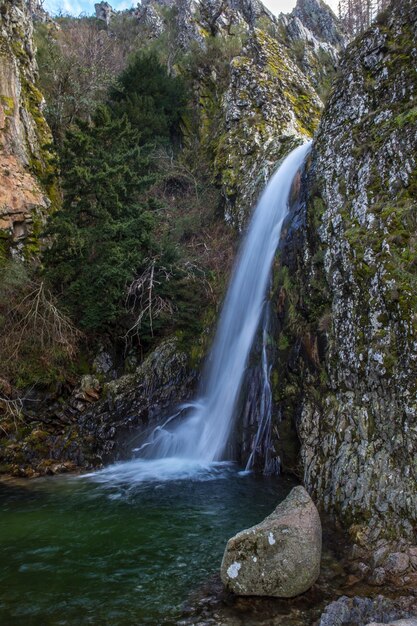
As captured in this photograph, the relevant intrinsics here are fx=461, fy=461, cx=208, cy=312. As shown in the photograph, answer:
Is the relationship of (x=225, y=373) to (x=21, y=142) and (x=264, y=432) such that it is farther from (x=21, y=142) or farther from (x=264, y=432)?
(x=21, y=142)

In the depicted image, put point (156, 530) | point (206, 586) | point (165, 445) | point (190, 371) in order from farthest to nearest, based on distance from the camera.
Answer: point (190, 371), point (165, 445), point (156, 530), point (206, 586)

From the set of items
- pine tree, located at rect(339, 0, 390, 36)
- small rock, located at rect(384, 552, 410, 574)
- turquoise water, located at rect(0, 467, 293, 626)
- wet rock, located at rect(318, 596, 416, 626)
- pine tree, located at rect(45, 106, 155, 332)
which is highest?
pine tree, located at rect(339, 0, 390, 36)

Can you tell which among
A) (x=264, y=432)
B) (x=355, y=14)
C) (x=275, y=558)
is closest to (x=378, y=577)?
(x=275, y=558)

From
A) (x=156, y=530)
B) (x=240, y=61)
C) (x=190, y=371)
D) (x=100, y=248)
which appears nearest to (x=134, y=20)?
(x=240, y=61)

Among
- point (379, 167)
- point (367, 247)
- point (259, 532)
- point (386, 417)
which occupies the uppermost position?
point (379, 167)

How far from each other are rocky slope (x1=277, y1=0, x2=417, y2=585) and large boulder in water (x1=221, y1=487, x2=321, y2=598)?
700mm

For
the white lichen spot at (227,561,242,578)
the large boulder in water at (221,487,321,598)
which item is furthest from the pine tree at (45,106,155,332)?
the white lichen spot at (227,561,242,578)

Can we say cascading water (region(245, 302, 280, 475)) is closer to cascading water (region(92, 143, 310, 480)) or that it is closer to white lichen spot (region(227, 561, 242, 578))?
cascading water (region(92, 143, 310, 480))

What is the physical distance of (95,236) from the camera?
1241 cm

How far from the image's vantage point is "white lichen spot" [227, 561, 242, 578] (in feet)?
15.5

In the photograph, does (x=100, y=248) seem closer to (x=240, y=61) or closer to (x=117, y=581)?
(x=117, y=581)

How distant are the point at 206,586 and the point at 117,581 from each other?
102 centimetres

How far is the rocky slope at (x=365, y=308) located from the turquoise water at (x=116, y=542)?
1.62 meters

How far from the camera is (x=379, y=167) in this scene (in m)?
7.60
